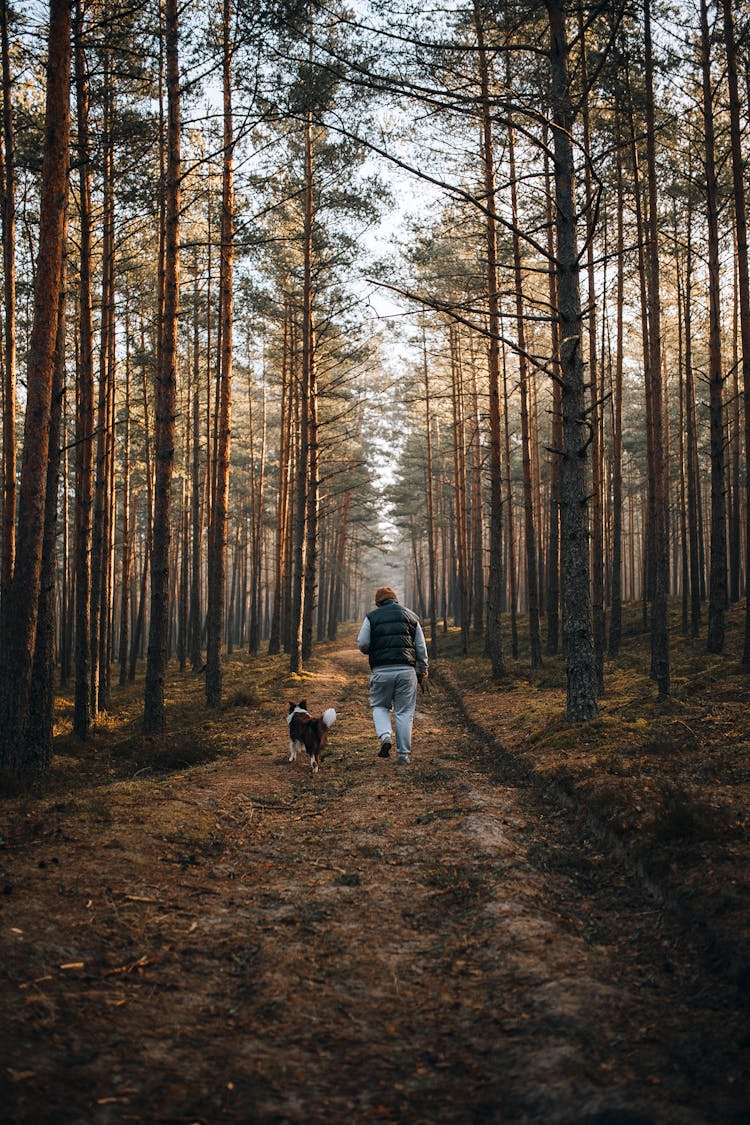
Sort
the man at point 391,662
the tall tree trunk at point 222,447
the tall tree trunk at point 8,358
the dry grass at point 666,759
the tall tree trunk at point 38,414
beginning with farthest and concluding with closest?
the tall tree trunk at point 222,447 < the tall tree trunk at point 8,358 < the man at point 391,662 < the tall tree trunk at point 38,414 < the dry grass at point 666,759

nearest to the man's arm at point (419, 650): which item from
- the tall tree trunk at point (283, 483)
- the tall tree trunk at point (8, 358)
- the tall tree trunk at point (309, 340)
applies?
the tall tree trunk at point (8, 358)

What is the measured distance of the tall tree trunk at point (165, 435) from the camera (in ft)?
37.1

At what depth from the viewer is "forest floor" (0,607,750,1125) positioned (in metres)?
2.59

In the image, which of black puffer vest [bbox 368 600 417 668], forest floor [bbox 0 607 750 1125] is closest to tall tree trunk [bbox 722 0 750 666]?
black puffer vest [bbox 368 600 417 668]

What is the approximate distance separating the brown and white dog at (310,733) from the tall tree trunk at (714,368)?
369 inches

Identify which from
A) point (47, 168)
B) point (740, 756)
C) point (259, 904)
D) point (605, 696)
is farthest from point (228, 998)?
point (605, 696)

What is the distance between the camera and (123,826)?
5.56 meters

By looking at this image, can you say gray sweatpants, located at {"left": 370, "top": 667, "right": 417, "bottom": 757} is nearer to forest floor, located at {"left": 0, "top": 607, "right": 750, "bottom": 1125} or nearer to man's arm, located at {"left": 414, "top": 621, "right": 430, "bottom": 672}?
man's arm, located at {"left": 414, "top": 621, "right": 430, "bottom": 672}

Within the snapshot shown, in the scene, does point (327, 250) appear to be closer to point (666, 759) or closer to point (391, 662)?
point (391, 662)

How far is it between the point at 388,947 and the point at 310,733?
475cm

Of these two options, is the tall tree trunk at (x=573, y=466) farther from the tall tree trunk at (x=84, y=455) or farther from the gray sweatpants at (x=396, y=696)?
the tall tree trunk at (x=84, y=455)

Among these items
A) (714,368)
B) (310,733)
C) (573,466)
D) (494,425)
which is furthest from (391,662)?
(714,368)

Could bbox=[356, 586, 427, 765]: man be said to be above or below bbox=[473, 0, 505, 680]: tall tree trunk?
below

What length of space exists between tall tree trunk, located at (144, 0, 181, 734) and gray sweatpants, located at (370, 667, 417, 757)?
160 inches
